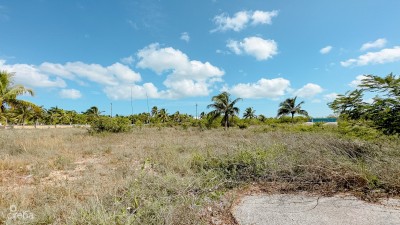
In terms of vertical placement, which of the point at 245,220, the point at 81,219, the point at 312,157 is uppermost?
the point at 312,157

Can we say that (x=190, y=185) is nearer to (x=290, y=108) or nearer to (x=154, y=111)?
(x=290, y=108)

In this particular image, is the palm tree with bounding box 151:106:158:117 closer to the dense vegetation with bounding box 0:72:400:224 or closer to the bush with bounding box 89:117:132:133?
the bush with bounding box 89:117:132:133

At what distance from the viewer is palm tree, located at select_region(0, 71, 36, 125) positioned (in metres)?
13.7

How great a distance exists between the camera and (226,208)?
3.77 meters

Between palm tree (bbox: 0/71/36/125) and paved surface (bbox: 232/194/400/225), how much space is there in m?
15.6

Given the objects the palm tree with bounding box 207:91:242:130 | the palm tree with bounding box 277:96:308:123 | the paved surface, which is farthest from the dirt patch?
the palm tree with bounding box 277:96:308:123

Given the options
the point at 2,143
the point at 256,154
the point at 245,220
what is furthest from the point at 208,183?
the point at 2,143

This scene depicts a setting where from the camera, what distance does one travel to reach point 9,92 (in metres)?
13.8

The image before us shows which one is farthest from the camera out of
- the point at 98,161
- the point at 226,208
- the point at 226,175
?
the point at 98,161

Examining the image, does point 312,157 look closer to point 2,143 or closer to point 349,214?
point 349,214

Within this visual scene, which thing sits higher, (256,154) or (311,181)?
(256,154)

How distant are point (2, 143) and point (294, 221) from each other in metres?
13.0

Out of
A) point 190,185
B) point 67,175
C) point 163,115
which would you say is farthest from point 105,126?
point 163,115

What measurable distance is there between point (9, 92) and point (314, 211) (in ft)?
54.8
